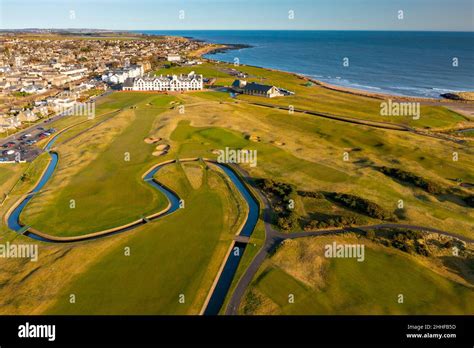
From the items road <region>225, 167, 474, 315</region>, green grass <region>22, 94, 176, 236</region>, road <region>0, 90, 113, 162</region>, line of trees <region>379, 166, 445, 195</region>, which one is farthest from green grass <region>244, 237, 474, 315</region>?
road <region>0, 90, 113, 162</region>

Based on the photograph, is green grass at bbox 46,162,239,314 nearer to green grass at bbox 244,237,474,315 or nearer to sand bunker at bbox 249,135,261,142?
green grass at bbox 244,237,474,315

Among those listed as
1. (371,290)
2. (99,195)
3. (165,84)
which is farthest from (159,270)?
(165,84)

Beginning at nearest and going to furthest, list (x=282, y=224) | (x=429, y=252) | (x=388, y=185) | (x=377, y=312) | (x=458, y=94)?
(x=377, y=312) < (x=429, y=252) < (x=282, y=224) < (x=388, y=185) < (x=458, y=94)

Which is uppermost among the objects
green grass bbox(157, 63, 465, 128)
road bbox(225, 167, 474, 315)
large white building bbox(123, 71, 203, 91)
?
large white building bbox(123, 71, 203, 91)

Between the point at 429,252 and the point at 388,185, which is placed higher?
the point at 388,185

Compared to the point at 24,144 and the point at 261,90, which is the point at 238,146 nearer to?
the point at 24,144

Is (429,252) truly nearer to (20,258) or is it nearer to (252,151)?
(252,151)

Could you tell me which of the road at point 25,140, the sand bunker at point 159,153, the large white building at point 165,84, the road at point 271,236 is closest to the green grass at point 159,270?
the road at point 271,236

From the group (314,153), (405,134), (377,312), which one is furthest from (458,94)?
(377,312)
